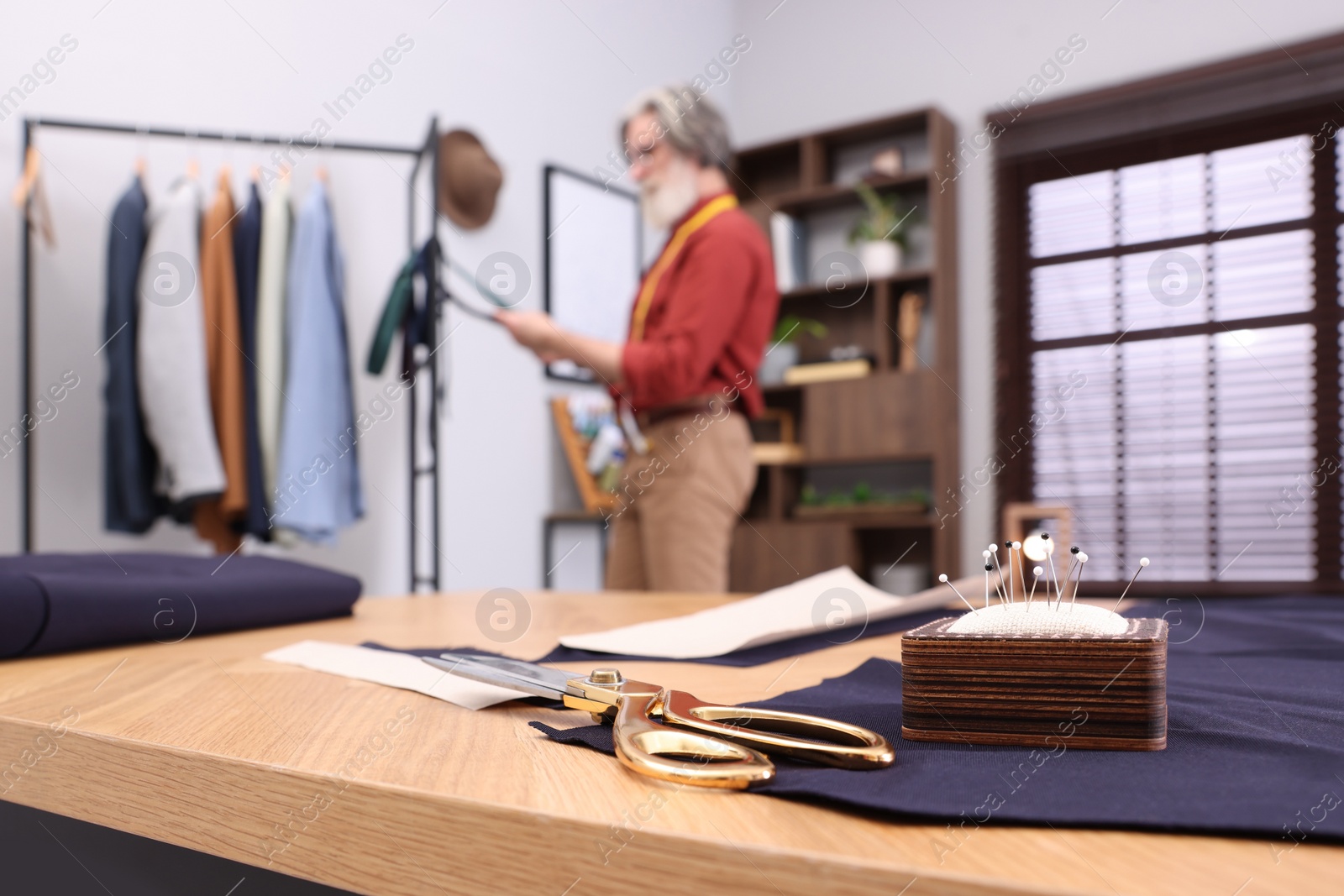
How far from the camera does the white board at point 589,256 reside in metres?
3.70

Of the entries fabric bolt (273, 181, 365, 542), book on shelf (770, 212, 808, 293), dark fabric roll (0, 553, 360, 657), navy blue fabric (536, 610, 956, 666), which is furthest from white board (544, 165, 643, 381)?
navy blue fabric (536, 610, 956, 666)

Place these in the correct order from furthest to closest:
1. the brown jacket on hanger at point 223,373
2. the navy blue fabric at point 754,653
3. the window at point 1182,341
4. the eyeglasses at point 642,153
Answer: the window at point 1182,341
the brown jacket on hanger at point 223,373
the eyeglasses at point 642,153
the navy blue fabric at point 754,653

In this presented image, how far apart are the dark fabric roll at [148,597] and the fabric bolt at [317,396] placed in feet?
4.34

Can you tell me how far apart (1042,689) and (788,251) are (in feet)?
13.2

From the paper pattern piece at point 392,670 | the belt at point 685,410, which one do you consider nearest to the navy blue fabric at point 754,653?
the paper pattern piece at point 392,670

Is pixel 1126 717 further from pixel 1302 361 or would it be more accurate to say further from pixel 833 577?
pixel 1302 361

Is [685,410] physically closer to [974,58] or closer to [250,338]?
[250,338]

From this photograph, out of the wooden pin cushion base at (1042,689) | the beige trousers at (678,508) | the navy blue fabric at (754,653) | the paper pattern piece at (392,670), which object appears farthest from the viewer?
the beige trousers at (678,508)

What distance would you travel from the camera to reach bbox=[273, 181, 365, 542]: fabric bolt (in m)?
2.30

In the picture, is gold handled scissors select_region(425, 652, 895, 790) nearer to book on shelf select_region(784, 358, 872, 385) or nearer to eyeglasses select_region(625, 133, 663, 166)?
eyeglasses select_region(625, 133, 663, 166)

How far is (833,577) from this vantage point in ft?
3.10

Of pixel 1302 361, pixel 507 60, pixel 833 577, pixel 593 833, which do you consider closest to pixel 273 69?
pixel 507 60

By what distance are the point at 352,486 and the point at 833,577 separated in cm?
184

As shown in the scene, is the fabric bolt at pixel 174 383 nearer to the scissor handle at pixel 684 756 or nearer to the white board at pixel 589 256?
the white board at pixel 589 256
